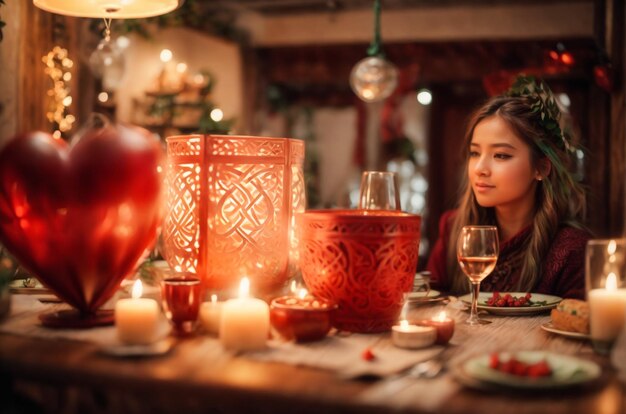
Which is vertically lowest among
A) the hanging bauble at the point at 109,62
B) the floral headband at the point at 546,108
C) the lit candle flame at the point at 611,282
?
the lit candle flame at the point at 611,282

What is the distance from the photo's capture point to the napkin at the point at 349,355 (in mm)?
1070

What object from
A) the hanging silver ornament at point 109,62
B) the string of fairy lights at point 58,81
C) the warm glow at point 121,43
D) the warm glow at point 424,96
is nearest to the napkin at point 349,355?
the string of fairy lights at point 58,81

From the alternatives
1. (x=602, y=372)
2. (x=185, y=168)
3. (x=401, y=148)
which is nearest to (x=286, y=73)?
(x=401, y=148)

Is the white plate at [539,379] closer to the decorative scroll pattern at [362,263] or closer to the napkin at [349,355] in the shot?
the napkin at [349,355]

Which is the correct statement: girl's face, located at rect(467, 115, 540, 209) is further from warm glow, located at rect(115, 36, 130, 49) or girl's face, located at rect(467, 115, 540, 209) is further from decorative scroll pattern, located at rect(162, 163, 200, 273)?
warm glow, located at rect(115, 36, 130, 49)

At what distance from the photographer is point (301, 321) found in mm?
1242

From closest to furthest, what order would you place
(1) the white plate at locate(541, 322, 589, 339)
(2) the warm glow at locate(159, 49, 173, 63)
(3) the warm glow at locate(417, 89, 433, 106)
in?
(1) the white plate at locate(541, 322, 589, 339), (2) the warm glow at locate(159, 49, 173, 63), (3) the warm glow at locate(417, 89, 433, 106)

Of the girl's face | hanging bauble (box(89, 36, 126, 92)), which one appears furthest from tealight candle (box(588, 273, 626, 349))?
hanging bauble (box(89, 36, 126, 92))

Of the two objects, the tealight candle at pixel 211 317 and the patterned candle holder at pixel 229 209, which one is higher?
the patterned candle holder at pixel 229 209

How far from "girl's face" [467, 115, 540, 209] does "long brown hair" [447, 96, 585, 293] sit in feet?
0.10

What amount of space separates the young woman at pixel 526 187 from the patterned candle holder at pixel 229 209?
820 mm

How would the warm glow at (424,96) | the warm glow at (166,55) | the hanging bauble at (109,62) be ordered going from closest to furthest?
the hanging bauble at (109,62) < the warm glow at (166,55) < the warm glow at (424,96)

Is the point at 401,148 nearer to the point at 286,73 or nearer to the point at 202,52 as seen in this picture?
the point at 286,73

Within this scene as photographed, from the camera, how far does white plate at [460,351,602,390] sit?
37.9 inches
